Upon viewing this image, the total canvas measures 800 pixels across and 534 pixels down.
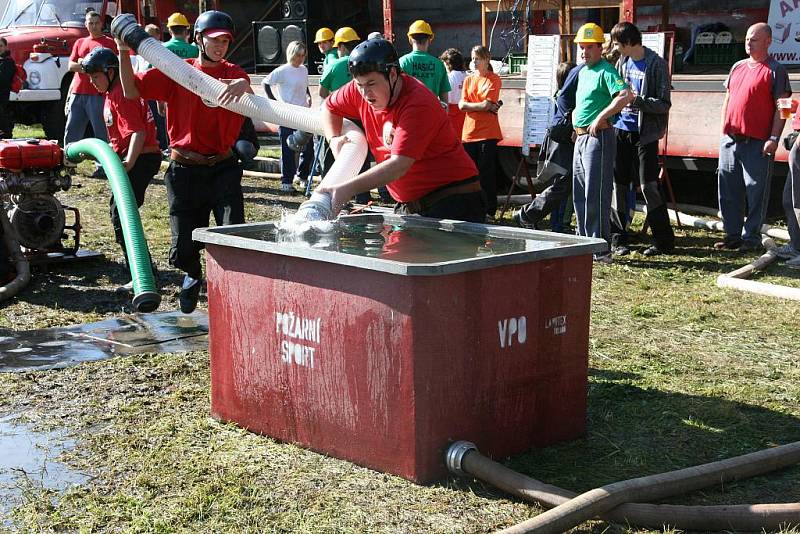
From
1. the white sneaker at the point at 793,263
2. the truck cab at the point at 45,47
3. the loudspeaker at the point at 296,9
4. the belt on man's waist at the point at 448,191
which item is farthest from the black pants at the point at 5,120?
the belt on man's waist at the point at 448,191

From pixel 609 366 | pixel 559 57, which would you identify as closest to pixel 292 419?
pixel 609 366

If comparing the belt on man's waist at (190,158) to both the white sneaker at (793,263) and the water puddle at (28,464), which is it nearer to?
the water puddle at (28,464)

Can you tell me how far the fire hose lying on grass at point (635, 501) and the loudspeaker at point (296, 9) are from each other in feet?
48.8

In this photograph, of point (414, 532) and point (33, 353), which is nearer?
point (414, 532)

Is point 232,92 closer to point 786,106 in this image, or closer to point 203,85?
point 203,85

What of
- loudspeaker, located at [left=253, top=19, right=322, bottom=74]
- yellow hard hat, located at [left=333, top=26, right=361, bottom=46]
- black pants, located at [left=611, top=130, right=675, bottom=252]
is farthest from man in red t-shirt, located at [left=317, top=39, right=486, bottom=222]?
loudspeaker, located at [left=253, top=19, right=322, bottom=74]

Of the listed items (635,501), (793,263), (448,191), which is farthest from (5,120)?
(635,501)

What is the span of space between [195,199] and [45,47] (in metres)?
11.9

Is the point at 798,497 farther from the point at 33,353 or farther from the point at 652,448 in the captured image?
the point at 33,353

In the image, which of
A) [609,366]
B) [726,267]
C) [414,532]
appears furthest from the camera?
[726,267]

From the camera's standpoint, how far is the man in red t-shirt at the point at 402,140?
4957 mm

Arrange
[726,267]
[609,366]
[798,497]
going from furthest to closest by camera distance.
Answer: [726,267], [609,366], [798,497]

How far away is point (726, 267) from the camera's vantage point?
29.3ft

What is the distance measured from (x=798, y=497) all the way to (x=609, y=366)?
6.38 feet
